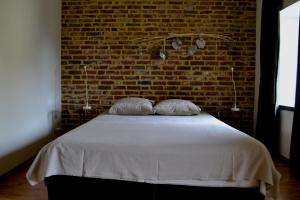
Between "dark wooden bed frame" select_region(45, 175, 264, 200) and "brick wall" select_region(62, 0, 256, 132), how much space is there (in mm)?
2176

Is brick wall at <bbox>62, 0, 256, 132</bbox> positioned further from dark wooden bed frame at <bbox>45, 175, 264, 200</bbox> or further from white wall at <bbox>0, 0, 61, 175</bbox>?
dark wooden bed frame at <bbox>45, 175, 264, 200</bbox>

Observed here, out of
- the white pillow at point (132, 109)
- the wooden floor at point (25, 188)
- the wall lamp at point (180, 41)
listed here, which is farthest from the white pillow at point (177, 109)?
the wooden floor at point (25, 188)

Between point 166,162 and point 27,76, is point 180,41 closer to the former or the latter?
point 27,76

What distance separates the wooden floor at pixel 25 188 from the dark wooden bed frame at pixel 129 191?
1.39 feet

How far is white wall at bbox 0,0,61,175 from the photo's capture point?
277 cm

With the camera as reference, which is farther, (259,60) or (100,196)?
(259,60)

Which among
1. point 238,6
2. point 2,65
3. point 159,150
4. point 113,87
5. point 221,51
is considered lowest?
point 159,150

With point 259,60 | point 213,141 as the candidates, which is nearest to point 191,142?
point 213,141

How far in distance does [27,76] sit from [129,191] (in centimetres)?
196

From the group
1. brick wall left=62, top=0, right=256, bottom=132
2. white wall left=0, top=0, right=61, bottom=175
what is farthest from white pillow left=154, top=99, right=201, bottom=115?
white wall left=0, top=0, right=61, bottom=175

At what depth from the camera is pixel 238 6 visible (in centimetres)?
399

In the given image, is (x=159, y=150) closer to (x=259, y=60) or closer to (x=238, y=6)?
(x=259, y=60)

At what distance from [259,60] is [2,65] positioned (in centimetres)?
313

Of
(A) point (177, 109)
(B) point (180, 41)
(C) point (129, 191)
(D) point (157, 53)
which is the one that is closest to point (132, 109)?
(A) point (177, 109)
